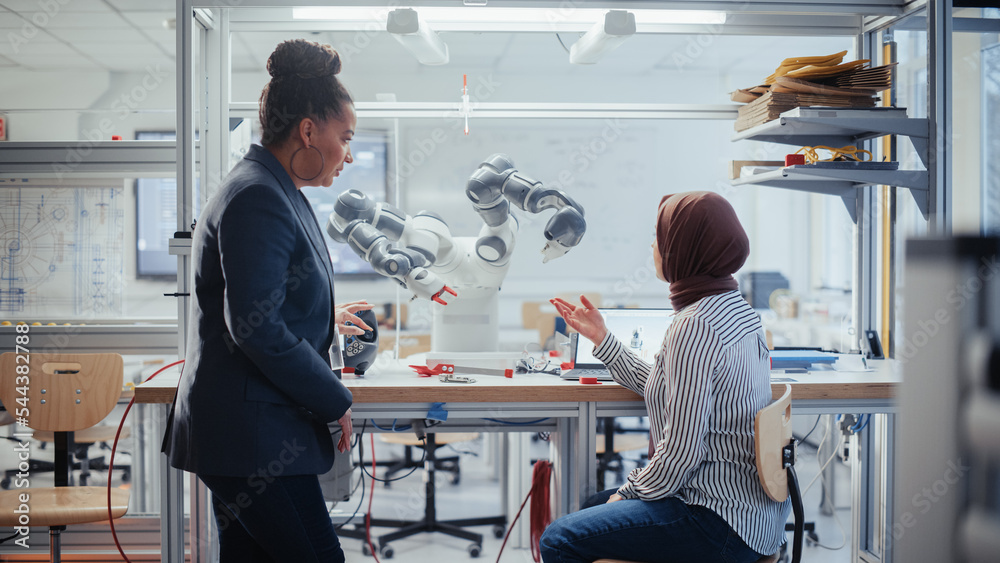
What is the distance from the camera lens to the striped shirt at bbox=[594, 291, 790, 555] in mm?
1240

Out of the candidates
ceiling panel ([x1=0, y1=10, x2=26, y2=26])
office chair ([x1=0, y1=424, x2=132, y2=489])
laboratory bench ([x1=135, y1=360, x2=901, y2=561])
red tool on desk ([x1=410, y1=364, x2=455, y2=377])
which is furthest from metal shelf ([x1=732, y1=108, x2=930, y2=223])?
ceiling panel ([x1=0, y1=10, x2=26, y2=26])

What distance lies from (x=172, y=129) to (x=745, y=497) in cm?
507

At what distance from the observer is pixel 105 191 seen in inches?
101

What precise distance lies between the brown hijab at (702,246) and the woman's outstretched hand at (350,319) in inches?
28.5

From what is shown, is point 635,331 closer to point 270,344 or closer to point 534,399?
point 534,399

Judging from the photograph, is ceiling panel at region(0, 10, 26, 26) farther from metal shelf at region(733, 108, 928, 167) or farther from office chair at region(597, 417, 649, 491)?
metal shelf at region(733, 108, 928, 167)

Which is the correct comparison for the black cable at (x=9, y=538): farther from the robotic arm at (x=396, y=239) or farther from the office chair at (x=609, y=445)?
the office chair at (x=609, y=445)

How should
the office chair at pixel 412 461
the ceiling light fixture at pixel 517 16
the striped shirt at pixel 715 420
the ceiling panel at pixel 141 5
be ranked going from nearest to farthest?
the striped shirt at pixel 715 420, the ceiling light fixture at pixel 517 16, the office chair at pixel 412 461, the ceiling panel at pixel 141 5

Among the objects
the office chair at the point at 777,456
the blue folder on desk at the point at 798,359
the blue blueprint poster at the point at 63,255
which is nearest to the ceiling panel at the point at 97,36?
the blue blueprint poster at the point at 63,255

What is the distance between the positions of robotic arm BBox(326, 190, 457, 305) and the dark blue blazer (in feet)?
2.32

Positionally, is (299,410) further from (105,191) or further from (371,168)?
(371,168)

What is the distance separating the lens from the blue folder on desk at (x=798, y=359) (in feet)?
6.26

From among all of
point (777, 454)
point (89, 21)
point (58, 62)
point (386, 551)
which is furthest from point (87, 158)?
point (58, 62)

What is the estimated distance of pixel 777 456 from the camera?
4.15ft
